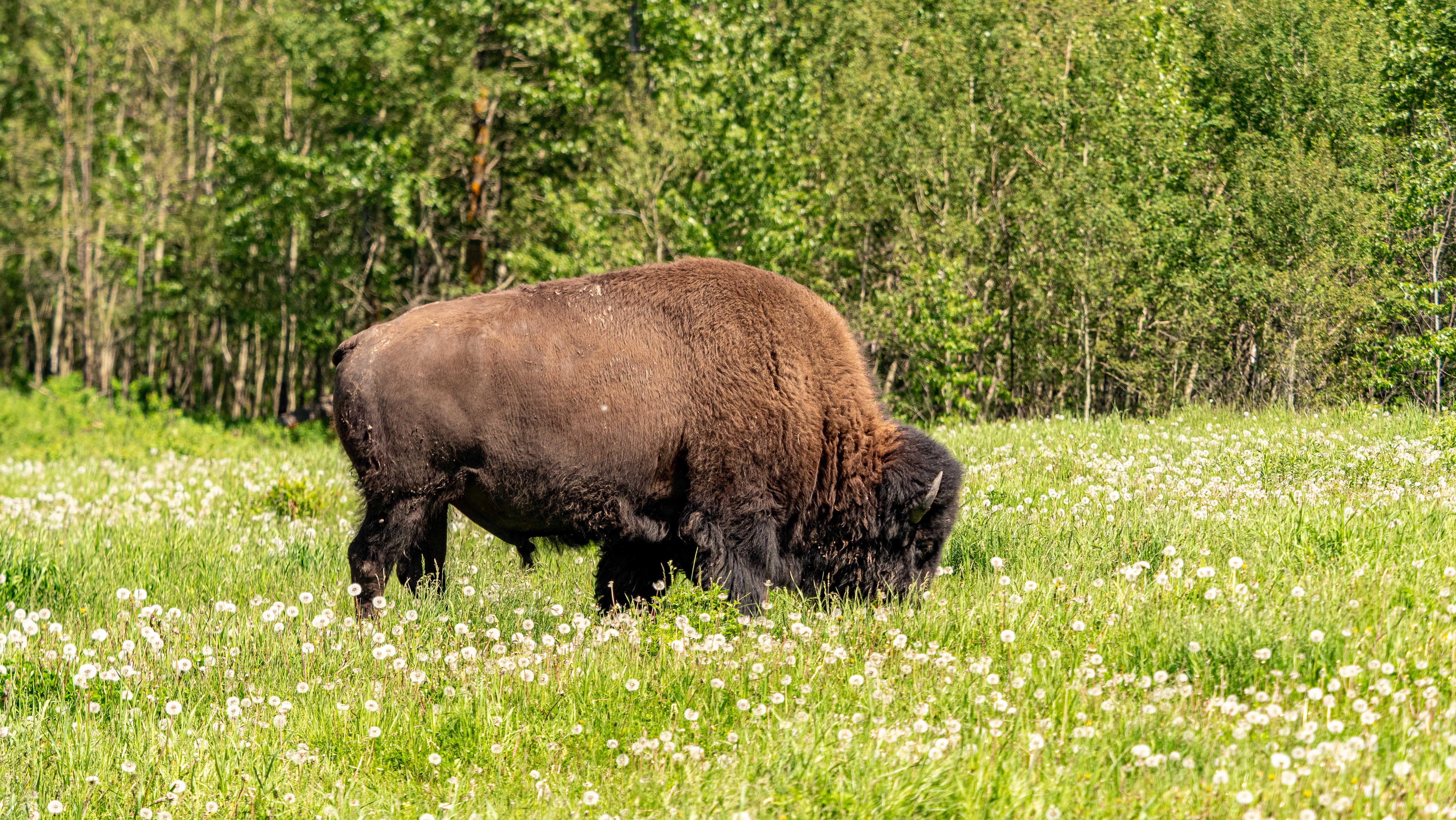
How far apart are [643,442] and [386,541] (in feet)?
4.93

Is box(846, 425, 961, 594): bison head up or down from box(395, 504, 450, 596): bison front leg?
up

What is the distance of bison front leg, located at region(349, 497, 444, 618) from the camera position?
598 centimetres

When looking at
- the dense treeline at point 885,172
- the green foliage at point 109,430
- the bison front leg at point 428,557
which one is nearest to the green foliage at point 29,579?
the bison front leg at point 428,557

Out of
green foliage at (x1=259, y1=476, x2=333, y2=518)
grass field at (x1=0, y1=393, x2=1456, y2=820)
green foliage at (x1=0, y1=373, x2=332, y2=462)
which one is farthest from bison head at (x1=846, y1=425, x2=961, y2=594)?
green foliage at (x1=0, y1=373, x2=332, y2=462)

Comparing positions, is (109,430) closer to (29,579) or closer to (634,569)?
(29,579)

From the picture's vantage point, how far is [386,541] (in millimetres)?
6016

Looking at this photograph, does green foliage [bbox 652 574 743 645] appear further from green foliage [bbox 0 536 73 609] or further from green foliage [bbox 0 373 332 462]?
green foliage [bbox 0 373 332 462]

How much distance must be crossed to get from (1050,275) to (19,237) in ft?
85.5

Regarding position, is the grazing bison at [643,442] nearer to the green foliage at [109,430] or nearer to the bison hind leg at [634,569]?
the bison hind leg at [634,569]

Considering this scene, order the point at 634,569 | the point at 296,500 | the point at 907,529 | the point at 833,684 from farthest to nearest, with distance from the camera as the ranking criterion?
the point at 296,500, the point at 634,569, the point at 907,529, the point at 833,684

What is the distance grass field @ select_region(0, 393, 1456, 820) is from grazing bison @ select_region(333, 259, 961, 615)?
33 cm

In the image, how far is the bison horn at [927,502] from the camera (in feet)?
19.4

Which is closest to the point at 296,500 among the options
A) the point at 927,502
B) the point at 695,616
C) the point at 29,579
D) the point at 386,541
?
the point at 29,579

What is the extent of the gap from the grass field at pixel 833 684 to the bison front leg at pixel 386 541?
0.61 ft
